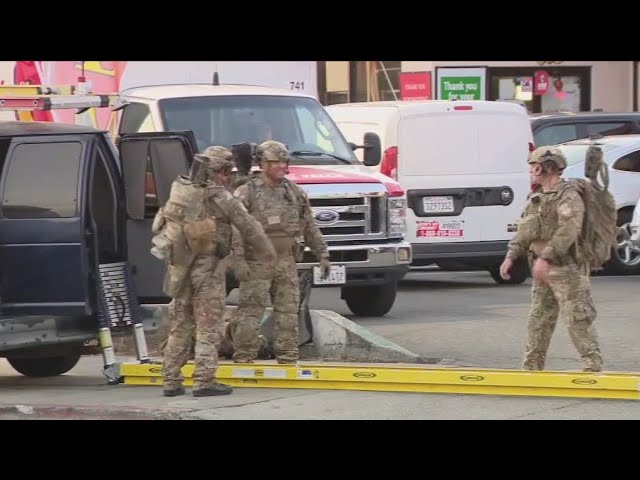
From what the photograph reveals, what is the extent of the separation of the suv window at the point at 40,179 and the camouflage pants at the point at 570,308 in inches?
134

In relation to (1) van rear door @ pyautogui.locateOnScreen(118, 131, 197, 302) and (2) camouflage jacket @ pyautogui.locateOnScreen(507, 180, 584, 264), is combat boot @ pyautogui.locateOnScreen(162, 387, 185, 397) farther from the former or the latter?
(2) camouflage jacket @ pyautogui.locateOnScreen(507, 180, 584, 264)

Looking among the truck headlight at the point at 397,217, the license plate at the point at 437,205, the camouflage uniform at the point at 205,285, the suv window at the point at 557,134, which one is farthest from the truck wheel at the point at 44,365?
the suv window at the point at 557,134

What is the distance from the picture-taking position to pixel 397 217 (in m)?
13.5

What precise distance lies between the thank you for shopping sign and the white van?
35.7 ft

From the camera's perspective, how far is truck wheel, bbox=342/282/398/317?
45.7 ft

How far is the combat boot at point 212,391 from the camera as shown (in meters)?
9.60

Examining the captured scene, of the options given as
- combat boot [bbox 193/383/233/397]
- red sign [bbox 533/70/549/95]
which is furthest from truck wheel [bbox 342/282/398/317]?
red sign [bbox 533/70/549/95]

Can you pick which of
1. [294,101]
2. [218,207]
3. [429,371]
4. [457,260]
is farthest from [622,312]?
[218,207]

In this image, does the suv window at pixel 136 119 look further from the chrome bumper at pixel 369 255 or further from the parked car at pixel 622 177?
the parked car at pixel 622 177

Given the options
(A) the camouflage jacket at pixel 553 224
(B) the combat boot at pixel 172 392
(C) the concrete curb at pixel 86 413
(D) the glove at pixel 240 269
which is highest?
(A) the camouflage jacket at pixel 553 224

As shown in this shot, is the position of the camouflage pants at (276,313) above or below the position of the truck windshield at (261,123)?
below

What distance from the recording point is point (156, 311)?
10.6 meters
